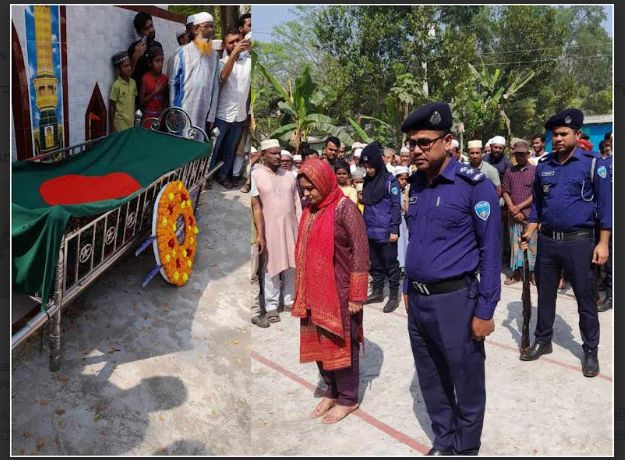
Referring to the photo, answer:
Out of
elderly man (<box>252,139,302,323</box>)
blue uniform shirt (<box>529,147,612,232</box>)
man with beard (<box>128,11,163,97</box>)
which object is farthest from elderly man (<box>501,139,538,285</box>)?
man with beard (<box>128,11,163,97</box>)

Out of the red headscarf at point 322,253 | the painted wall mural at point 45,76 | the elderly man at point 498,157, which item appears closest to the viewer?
the red headscarf at point 322,253

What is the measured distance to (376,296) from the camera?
5379mm

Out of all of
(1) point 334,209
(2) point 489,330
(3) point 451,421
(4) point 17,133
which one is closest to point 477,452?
(3) point 451,421

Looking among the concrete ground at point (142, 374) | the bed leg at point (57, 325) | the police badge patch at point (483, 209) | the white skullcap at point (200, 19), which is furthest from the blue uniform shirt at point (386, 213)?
the bed leg at point (57, 325)

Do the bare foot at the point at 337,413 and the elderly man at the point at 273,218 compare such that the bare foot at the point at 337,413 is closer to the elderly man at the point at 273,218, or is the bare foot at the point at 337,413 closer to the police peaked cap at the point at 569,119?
the elderly man at the point at 273,218

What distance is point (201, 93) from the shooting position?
18.7 feet

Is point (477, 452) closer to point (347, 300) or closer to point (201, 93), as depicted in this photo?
Result: point (347, 300)

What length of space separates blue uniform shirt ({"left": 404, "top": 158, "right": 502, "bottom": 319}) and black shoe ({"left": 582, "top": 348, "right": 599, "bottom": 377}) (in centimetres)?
149

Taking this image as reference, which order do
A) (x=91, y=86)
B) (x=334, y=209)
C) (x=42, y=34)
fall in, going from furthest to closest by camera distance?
1. (x=91, y=86)
2. (x=42, y=34)
3. (x=334, y=209)

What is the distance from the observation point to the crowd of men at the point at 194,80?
550 cm

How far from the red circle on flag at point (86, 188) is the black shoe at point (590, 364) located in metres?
3.17

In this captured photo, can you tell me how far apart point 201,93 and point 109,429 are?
363 centimetres

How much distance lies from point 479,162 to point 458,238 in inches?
140

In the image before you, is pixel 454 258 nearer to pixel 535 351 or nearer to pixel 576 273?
pixel 576 273
